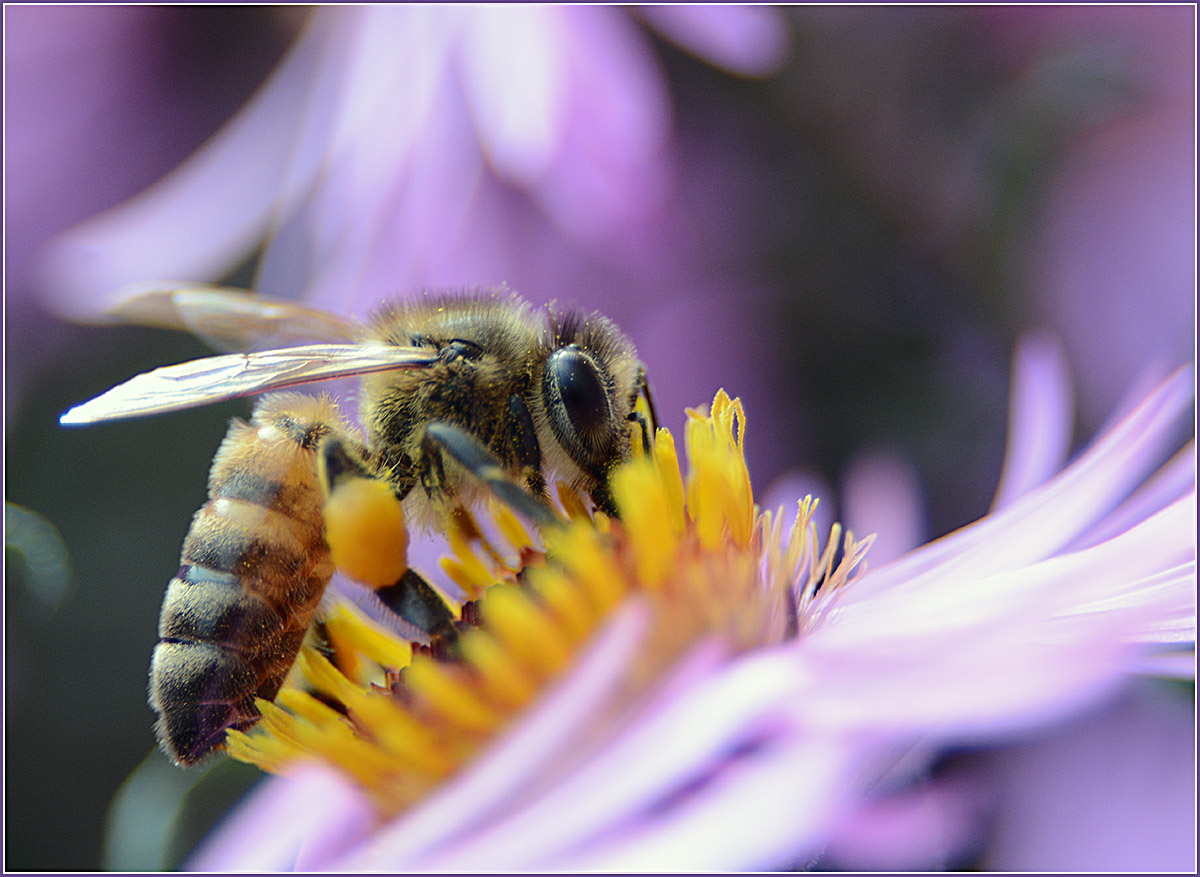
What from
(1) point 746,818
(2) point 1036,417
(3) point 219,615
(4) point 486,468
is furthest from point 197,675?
(2) point 1036,417

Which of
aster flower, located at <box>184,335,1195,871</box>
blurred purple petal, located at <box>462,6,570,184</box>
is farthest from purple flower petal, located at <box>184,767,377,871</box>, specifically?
blurred purple petal, located at <box>462,6,570,184</box>

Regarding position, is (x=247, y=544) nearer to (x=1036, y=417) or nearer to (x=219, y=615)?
(x=219, y=615)

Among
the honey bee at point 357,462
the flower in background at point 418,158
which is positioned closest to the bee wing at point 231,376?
the honey bee at point 357,462

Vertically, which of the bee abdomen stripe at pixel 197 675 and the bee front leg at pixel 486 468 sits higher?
the bee front leg at pixel 486 468

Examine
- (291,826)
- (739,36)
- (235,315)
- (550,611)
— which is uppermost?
(739,36)

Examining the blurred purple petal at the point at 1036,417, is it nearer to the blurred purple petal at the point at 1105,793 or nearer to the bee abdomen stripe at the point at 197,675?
the blurred purple petal at the point at 1105,793
